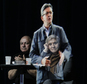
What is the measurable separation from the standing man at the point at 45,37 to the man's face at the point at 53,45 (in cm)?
7

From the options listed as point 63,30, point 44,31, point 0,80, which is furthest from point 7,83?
point 63,30

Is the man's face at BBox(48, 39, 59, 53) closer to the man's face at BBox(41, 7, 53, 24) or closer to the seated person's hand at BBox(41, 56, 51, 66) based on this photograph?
the seated person's hand at BBox(41, 56, 51, 66)

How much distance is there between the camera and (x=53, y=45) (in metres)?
A: 2.64

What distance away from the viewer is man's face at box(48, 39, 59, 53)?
8.64 feet

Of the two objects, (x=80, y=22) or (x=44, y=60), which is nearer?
(x=44, y=60)

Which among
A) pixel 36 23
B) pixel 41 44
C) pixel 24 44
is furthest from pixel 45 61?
pixel 36 23

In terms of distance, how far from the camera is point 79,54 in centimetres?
279

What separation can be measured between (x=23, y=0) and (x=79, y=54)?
4.05 ft

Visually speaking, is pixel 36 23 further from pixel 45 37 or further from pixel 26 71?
pixel 26 71

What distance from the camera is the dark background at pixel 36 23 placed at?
2703 millimetres

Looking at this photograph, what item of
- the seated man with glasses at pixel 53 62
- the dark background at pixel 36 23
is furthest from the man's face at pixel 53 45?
the dark background at pixel 36 23

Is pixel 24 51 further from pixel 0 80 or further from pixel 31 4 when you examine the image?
pixel 31 4

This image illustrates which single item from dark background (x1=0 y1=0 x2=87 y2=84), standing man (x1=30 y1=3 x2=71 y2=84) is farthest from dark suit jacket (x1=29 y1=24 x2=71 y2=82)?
dark background (x1=0 y1=0 x2=87 y2=84)

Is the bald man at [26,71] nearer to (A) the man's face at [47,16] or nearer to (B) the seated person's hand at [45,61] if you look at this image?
(B) the seated person's hand at [45,61]
